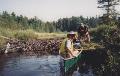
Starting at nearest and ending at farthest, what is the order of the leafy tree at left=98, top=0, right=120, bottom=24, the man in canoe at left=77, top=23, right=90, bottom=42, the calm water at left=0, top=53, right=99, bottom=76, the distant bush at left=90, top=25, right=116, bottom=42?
the calm water at left=0, top=53, right=99, bottom=76
the distant bush at left=90, top=25, right=116, bottom=42
the man in canoe at left=77, top=23, right=90, bottom=42
the leafy tree at left=98, top=0, right=120, bottom=24

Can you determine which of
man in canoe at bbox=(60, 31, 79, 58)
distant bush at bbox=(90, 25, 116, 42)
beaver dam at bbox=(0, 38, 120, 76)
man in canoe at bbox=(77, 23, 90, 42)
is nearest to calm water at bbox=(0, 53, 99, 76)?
beaver dam at bbox=(0, 38, 120, 76)

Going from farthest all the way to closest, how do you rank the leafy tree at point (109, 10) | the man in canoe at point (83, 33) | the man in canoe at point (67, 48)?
the leafy tree at point (109, 10) → the man in canoe at point (83, 33) → the man in canoe at point (67, 48)

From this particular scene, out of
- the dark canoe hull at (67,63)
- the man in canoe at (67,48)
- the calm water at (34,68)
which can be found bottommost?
the calm water at (34,68)

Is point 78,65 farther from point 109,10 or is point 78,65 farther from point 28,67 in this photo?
point 109,10

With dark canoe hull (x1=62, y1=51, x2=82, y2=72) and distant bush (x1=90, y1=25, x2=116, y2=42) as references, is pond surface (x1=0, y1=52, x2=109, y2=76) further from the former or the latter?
distant bush (x1=90, y1=25, x2=116, y2=42)

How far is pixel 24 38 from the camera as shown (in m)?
37.9

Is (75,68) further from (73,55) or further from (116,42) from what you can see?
(116,42)

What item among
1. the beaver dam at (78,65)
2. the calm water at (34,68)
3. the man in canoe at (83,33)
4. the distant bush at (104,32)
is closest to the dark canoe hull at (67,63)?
the beaver dam at (78,65)

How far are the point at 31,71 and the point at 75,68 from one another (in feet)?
9.00

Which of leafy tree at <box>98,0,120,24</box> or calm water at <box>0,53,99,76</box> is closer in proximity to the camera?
calm water at <box>0,53,99,76</box>

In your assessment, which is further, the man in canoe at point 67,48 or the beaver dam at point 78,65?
the man in canoe at point 67,48

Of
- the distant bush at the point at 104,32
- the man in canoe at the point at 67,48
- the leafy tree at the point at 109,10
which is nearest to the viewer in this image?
the man in canoe at the point at 67,48

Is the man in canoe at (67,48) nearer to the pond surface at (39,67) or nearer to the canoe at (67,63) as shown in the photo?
the canoe at (67,63)

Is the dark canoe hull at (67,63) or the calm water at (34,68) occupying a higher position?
the dark canoe hull at (67,63)
